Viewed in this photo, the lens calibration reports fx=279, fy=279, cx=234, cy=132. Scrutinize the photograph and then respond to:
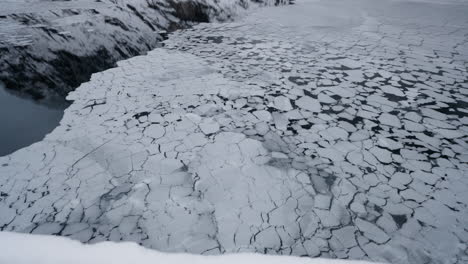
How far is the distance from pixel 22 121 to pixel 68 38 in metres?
1.37

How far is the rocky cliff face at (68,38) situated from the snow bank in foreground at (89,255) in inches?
91.9

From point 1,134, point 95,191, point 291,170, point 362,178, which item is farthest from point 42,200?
point 362,178

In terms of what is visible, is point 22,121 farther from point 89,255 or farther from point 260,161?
point 89,255

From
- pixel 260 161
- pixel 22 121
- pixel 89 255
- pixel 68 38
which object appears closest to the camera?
pixel 89 255

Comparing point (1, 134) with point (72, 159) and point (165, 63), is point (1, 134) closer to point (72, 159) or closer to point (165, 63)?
point (72, 159)

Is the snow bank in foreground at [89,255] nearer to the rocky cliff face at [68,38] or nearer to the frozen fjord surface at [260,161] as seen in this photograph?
the frozen fjord surface at [260,161]

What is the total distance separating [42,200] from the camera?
165 centimetres

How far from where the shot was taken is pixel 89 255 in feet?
2.20

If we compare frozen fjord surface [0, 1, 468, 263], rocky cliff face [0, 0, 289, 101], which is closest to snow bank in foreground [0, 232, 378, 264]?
frozen fjord surface [0, 1, 468, 263]

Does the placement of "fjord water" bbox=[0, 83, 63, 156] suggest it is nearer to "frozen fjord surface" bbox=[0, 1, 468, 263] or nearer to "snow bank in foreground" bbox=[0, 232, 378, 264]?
"frozen fjord surface" bbox=[0, 1, 468, 263]

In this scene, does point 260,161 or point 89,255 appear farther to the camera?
point 260,161

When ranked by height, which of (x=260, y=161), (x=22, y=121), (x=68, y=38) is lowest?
(x=260, y=161)

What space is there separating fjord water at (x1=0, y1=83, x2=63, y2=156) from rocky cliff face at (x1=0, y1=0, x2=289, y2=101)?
0.47 feet

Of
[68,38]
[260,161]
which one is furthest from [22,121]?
[260,161]
